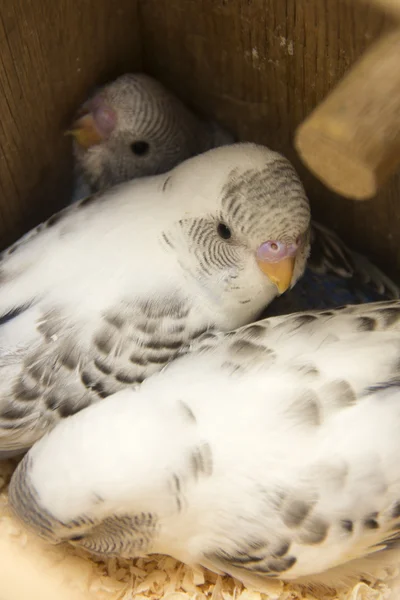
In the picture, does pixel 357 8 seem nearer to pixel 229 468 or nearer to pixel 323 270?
pixel 323 270

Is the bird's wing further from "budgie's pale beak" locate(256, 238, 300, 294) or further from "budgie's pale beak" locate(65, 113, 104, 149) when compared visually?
"budgie's pale beak" locate(65, 113, 104, 149)

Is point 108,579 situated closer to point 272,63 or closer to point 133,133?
point 133,133

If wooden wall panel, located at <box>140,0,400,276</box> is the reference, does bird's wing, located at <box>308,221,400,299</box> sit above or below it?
below

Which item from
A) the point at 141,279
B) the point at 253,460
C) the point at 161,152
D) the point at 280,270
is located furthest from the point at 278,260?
the point at 161,152

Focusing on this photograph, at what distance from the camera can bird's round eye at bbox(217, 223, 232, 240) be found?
1448 millimetres

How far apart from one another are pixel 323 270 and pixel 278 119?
38cm

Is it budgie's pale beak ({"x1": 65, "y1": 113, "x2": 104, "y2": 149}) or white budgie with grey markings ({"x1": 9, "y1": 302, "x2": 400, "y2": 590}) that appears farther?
budgie's pale beak ({"x1": 65, "y1": 113, "x2": 104, "y2": 149})

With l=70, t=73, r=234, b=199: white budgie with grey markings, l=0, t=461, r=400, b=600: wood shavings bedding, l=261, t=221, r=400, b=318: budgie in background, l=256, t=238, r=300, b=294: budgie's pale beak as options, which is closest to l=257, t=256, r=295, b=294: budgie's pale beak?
l=256, t=238, r=300, b=294: budgie's pale beak

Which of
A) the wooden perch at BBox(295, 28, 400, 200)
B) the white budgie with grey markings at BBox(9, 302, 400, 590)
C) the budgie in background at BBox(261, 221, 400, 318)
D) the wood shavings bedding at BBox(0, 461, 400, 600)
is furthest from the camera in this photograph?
the budgie in background at BBox(261, 221, 400, 318)

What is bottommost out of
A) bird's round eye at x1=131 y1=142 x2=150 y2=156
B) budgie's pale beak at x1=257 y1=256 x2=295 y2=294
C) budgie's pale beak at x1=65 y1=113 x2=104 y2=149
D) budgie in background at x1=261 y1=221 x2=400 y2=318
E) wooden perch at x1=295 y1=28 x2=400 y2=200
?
budgie in background at x1=261 y1=221 x2=400 y2=318

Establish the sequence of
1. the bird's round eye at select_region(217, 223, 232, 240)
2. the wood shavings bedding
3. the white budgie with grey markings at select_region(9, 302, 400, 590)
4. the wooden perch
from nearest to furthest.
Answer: the wooden perch < the white budgie with grey markings at select_region(9, 302, 400, 590) < the wood shavings bedding < the bird's round eye at select_region(217, 223, 232, 240)

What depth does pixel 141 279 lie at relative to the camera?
1.45 meters

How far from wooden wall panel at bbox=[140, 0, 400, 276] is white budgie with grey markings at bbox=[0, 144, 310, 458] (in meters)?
0.23

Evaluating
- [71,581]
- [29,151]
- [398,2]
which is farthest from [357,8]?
[71,581]
